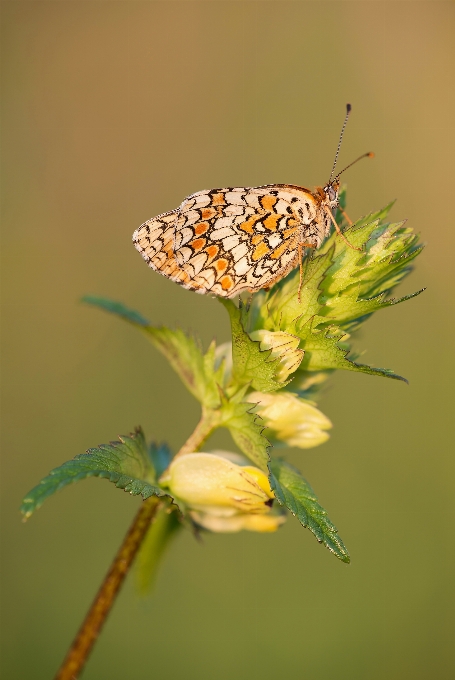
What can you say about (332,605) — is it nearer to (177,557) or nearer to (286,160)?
(177,557)

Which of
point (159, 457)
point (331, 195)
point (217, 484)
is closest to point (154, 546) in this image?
point (159, 457)

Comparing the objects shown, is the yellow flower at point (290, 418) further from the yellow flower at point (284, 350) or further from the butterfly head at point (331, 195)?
the butterfly head at point (331, 195)

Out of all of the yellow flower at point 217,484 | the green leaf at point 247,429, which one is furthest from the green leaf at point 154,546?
the green leaf at point 247,429

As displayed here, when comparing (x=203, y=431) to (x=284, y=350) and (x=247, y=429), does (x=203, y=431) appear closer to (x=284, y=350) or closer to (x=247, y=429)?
(x=247, y=429)

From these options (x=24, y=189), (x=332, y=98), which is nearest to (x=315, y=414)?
(x=24, y=189)

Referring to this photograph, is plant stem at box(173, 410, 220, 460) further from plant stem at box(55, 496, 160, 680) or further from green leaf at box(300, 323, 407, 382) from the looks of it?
green leaf at box(300, 323, 407, 382)
